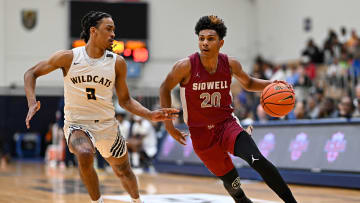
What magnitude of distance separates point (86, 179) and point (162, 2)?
19876 mm

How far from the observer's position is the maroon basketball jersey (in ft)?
20.1

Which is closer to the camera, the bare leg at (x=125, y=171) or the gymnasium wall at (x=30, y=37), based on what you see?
the bare leg at (x=125, y=171)

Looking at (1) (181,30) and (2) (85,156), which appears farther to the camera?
(1) (181,30)

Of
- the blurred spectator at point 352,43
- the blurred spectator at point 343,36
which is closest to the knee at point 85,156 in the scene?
the blurred spectator at point 352,43

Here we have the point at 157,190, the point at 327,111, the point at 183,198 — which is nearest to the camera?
the point at 183,198

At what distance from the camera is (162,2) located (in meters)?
25.2

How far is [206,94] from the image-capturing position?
614 centimetres

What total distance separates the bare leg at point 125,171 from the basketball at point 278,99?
62.9 inches

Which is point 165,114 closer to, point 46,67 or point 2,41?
point 46,67

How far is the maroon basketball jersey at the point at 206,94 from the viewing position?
20.1 ft

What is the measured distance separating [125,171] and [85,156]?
868mm

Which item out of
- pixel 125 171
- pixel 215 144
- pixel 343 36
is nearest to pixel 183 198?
pixel 125 171

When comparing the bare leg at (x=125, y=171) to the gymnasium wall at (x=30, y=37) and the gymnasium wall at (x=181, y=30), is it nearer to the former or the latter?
the gymnasium wall at (x=181, y=30)

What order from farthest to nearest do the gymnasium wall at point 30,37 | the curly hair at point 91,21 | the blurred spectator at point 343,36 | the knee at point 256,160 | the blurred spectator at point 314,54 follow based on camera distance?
the gymnasium wall at point 30,37, the blurred spectator at point 314,54, the blurred spectator at point 343,36, the curly hair at point 91,21, the knee at point 256,160
